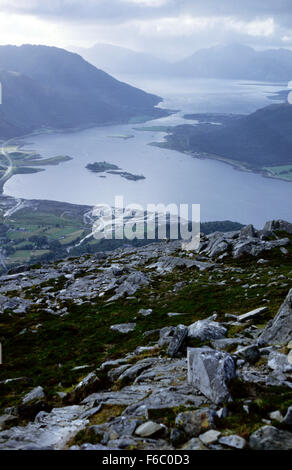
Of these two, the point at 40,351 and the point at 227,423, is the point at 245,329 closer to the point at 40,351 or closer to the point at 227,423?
the point at 227,423

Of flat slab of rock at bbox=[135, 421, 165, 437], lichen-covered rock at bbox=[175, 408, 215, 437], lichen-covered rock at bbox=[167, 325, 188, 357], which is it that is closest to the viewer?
lichen-covered rock at bbox=[175, 408, 215, 437]

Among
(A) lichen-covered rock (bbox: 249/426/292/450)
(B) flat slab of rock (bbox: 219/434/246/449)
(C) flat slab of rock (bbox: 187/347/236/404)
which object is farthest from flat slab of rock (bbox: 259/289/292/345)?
(B) flat slab of rock (bbox: 219/434/246/449)

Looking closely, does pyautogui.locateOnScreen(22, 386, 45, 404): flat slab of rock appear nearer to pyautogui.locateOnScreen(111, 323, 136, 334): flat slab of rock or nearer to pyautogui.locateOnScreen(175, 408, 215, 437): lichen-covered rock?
pyautogui.locateOnScreen(175, 408, 215, 437): lichen-covered rock

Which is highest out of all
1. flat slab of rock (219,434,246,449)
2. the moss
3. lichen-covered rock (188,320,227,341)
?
flat slab of rock (219,434,246,449)

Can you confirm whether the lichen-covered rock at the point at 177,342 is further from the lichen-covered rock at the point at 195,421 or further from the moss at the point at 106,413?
the lichen-covered rock at the point at 195,421

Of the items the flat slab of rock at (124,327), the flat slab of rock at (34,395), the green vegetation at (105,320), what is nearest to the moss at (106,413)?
the green vegetation at (105,320)

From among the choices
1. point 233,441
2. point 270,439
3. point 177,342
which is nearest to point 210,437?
point 233,441
